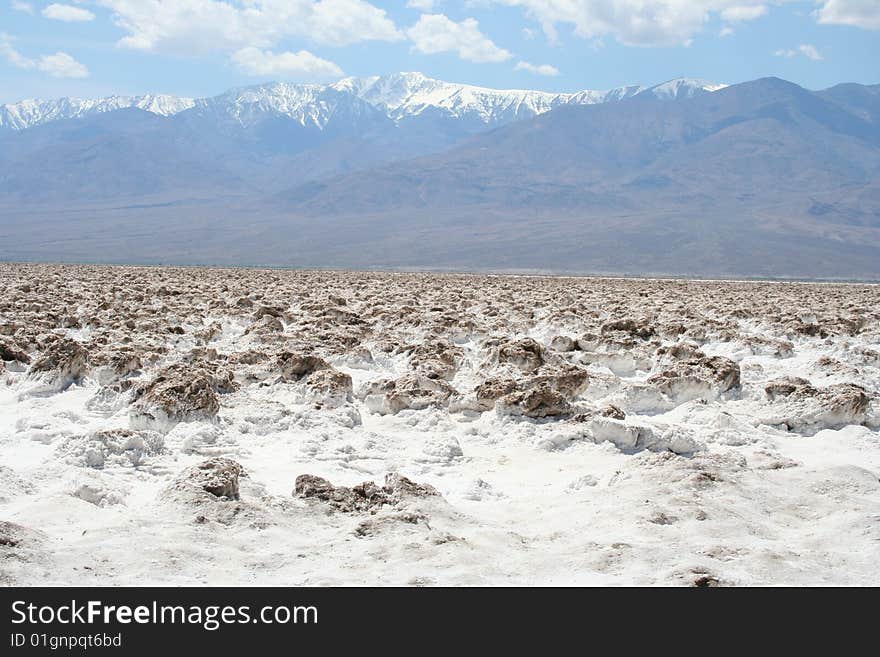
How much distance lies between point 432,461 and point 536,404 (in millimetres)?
1413

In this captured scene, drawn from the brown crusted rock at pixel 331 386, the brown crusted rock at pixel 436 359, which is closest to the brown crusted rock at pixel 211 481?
the brown crusted rock at pixel 331 386

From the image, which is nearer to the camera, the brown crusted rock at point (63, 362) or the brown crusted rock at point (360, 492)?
the brown crusted rock at point (360, 492)

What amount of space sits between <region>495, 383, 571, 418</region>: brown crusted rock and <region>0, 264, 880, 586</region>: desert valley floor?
2cm

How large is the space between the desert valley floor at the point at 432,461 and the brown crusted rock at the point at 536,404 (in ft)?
0.07

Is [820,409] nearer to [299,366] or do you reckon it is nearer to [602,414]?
[602,414]

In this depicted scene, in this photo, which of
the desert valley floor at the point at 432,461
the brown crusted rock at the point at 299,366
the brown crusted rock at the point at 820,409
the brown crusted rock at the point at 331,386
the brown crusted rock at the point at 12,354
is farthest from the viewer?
the brown crusted rock at the point at 12,354

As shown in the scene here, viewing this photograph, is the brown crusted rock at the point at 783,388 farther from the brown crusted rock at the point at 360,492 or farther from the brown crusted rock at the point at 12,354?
the brown crusted rock at the point at 12,354

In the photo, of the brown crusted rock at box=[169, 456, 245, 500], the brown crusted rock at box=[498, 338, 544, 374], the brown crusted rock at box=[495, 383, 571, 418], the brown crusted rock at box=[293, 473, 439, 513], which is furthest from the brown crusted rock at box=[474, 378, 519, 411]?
the brown crusted rock at box=[169, 456, 245, 500]

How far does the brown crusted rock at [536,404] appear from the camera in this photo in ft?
24.5

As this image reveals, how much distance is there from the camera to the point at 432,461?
648 cm

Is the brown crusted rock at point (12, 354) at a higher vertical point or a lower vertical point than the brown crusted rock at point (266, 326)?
lower

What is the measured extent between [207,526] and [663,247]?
12028cm
